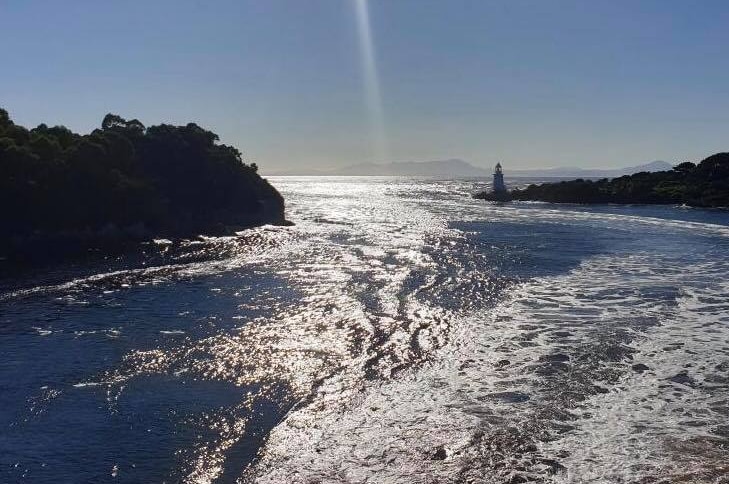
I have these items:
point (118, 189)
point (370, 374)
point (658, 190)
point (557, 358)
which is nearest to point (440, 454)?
point (370, 374)

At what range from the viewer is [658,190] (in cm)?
12081

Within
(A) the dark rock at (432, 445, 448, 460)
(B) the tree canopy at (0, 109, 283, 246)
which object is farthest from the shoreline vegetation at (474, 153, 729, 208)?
(A) the dark rock at (432, 445, 448, 460)

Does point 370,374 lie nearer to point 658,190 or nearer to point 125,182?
point 125,182

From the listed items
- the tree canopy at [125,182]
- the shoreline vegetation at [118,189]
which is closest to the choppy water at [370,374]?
the shoreline vegetation at [118,189]

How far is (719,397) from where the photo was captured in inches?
719

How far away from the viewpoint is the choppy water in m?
14.7

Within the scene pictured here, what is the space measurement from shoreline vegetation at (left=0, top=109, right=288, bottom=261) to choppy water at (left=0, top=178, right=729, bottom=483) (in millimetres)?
17710

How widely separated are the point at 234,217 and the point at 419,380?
64024mm

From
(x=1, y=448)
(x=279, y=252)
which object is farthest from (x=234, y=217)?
(x=1, y=448)

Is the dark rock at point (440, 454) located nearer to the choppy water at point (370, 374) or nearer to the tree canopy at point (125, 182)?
the choppy water at point (370, 374)

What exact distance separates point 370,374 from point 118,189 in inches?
2106

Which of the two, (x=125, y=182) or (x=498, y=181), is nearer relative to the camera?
(x=125, y=182)

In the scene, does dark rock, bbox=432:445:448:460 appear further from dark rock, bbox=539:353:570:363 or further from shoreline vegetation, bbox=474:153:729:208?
shoreline vegetation, bbox=474:153:729:208

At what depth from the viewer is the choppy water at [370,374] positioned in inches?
578
